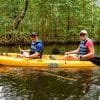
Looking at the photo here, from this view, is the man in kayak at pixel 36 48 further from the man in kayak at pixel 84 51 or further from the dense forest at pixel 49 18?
the dense forest at pixel 49 18

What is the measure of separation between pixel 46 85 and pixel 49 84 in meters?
0.18

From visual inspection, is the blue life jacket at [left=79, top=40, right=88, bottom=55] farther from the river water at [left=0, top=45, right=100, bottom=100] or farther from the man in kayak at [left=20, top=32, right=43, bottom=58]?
the man in kayak at [left=20, top=32, right=43, bottom=58]

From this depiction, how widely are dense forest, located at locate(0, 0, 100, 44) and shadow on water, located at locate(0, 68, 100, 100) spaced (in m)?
15.3

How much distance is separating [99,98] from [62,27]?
22053mm

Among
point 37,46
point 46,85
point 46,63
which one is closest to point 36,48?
point 37,46

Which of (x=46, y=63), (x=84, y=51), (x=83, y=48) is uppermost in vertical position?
(x=83, y=48)

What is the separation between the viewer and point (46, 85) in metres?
12.7

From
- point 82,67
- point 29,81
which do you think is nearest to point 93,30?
point 82,67

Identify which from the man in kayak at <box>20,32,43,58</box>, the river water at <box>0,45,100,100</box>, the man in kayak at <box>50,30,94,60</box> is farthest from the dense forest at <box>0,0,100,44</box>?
the river water at <box>0,45,100,100</box>

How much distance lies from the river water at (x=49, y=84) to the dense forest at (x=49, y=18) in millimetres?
15019

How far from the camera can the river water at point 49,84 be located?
11258 mm

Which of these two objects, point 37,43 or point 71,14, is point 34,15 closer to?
point 71,14

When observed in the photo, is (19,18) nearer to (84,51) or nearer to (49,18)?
(49,18)

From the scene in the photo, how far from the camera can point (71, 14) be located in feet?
107
